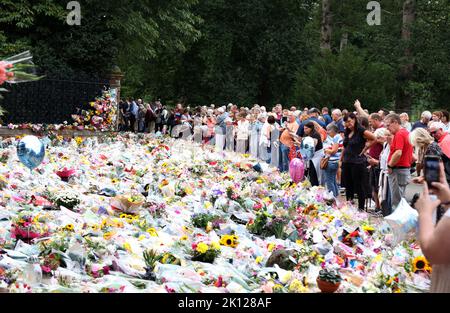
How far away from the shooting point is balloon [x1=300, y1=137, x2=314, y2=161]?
50.0 ft

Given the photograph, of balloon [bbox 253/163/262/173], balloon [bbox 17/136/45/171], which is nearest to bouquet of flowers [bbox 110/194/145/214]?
balloon [bbox 17/136/45/171]

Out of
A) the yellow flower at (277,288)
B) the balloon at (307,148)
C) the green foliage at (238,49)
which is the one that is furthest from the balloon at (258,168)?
the green foliage at (238,49)

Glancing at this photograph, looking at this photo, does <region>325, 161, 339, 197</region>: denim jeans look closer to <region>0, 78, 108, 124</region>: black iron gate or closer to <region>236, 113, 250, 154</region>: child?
<region>236, 113, 250, 154</region>: child

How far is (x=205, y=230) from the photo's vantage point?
973cm

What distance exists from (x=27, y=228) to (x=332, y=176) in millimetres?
7238

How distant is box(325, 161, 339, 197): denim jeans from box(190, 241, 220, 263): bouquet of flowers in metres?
6.42

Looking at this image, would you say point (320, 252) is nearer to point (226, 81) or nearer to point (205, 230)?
point (205, 230)

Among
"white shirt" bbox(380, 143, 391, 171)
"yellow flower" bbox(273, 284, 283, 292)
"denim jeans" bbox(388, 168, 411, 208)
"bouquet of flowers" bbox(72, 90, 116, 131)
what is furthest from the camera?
"bouquet of flowers" bbox(72, 90, 116, 131)

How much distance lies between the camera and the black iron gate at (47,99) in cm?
2431

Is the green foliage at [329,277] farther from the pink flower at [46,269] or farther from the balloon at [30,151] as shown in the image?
the balloon at [30,151]

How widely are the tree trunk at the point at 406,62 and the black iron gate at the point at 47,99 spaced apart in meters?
14.9
